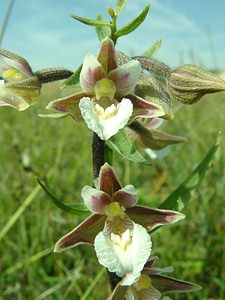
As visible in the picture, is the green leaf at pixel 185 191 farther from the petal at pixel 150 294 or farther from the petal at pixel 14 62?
the petal at pixel 14 62

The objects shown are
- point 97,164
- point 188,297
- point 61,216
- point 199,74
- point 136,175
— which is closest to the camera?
point 199,74

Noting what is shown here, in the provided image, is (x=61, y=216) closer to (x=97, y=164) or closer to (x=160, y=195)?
(x=160, y=195)

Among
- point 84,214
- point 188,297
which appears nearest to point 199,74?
point 84,214

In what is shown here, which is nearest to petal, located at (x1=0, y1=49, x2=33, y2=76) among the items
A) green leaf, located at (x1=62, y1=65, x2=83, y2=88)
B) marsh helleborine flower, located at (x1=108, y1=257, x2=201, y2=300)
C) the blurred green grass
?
green leaf, located at (x1=62, y1=65, x2=83, y2=88)

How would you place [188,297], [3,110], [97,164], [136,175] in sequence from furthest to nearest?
[3,110], [136,175], [188,297], [97,164]

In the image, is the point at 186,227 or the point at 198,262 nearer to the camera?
the point at 198,262

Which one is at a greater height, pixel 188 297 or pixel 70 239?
pixel 70 239

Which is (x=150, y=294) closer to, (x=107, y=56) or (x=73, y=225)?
(x=107, y=56)
